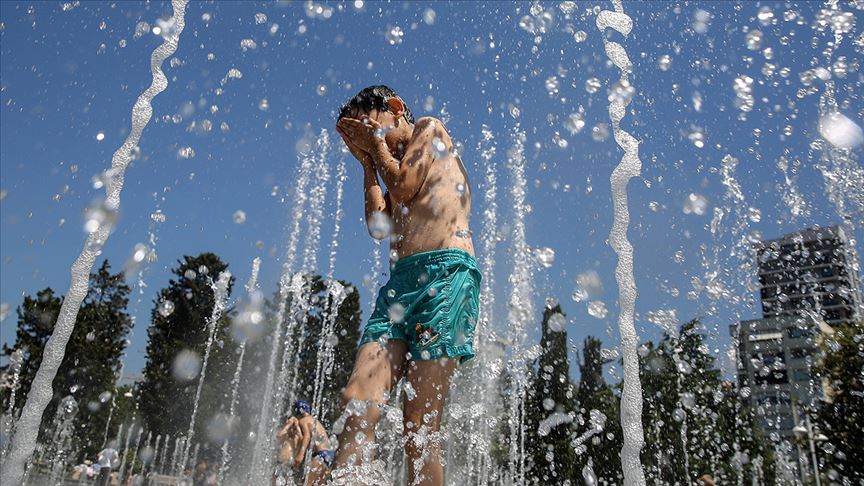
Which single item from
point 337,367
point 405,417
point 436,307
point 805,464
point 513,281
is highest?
point 337,367

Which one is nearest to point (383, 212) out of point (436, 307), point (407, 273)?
point (407, 273)

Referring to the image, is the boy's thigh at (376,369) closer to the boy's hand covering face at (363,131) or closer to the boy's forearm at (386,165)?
the boy's forearm at (386,165)

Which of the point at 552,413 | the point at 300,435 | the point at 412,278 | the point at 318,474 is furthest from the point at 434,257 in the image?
the point at 552,413

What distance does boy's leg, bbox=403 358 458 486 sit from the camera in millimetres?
2025

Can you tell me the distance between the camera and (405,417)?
213 cm

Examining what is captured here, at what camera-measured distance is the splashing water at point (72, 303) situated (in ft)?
7.93

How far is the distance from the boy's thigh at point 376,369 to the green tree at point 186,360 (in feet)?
100

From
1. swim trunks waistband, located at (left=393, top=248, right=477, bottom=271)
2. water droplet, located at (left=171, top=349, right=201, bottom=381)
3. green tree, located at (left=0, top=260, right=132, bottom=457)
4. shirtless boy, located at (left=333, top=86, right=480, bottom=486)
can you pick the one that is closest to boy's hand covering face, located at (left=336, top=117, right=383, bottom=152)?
shirtless boy, located at (left=333, top=86, right=480, bottom=486)

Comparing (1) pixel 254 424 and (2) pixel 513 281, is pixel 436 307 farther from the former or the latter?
(1) pixel 254 424

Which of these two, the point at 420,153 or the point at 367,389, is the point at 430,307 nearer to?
the point at 367,389

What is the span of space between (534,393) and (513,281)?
18.7 metres

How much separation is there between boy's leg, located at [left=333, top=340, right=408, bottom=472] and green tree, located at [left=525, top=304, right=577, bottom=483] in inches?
755

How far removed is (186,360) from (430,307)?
3358 cm

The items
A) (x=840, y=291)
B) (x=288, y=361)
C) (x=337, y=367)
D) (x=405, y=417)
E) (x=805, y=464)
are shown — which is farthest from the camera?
(x=337, y=367)
